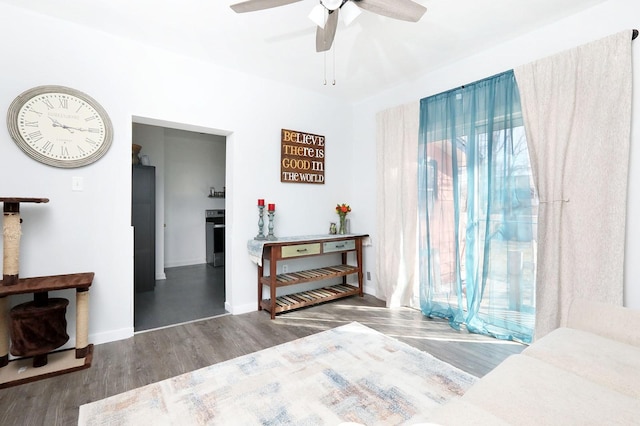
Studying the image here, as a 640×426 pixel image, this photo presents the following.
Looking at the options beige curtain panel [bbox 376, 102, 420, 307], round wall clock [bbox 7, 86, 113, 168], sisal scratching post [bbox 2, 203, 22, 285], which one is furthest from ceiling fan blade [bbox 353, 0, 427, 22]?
sisal scratching post [bbox 2, 203, 22, 285]

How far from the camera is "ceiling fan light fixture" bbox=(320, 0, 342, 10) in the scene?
175 cm

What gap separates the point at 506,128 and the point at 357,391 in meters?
2.43

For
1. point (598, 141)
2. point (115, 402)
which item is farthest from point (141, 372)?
point (598, 141)

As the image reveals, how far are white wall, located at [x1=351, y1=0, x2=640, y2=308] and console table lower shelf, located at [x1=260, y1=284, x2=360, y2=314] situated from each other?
2.42m

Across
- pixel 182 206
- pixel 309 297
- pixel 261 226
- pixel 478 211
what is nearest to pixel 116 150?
pixel 261 226

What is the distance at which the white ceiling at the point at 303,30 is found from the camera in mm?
2207

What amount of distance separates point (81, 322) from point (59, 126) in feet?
5.10

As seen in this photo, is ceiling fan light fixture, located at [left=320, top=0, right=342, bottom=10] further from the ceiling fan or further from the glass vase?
the glass vase

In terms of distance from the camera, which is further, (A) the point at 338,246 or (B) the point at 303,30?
(A) the point at 338,246

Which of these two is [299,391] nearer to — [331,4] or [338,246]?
[338,246]

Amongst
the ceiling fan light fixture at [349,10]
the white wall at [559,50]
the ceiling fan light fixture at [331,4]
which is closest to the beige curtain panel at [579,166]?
the white wall at [559,50]

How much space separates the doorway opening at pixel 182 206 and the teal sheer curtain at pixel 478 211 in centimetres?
281

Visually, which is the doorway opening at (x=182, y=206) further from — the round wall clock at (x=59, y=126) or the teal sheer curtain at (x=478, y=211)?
the teal sheer curtain at (x=478, y=211)

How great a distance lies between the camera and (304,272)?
12.1ft
